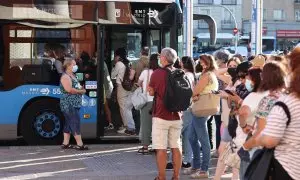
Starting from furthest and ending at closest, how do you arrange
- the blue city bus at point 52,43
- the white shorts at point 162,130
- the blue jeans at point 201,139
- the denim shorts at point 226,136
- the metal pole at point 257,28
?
the metal pole at point 257,28
the blue city bus at point 52,43
the blue jeans at point 201,139
the white shorts at point 162,130
the denim shorts at point 226,136

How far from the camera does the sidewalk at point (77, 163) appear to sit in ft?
30.2

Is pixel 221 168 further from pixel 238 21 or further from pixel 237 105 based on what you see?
pixel 238 21

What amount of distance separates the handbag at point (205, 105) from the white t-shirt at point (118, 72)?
12.3 ft

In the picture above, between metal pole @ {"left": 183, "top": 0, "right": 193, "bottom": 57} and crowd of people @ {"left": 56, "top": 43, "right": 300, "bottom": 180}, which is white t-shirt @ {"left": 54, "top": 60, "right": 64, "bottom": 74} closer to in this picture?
crowd of people @ {"left": 56, "top": 43, "right": 300, "bottom": 180}

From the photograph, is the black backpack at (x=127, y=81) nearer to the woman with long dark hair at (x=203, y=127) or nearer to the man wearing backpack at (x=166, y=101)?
the woman with long dark hair at (x=203, y=127)

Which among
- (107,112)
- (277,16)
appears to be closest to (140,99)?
(107,112)

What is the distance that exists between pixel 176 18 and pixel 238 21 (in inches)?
2398

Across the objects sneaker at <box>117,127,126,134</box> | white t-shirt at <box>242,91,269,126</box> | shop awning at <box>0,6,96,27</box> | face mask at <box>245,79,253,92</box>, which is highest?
shop awning at <box>0,6,96,27</box>

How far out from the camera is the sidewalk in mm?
9195

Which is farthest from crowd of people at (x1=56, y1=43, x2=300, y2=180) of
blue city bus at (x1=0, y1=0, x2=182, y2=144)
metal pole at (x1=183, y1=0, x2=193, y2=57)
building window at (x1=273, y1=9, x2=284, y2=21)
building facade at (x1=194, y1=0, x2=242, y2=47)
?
building window at (x1=273, y1=9, x2=284, y2=21)

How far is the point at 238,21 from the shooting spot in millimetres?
72062

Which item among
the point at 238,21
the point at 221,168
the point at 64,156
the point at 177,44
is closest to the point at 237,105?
the point at 221,168

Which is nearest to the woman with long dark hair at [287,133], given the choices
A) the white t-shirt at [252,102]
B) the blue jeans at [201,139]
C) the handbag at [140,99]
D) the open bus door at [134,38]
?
the white t-shirt at [252,102]

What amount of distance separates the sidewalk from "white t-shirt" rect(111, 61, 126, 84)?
1351 mm
